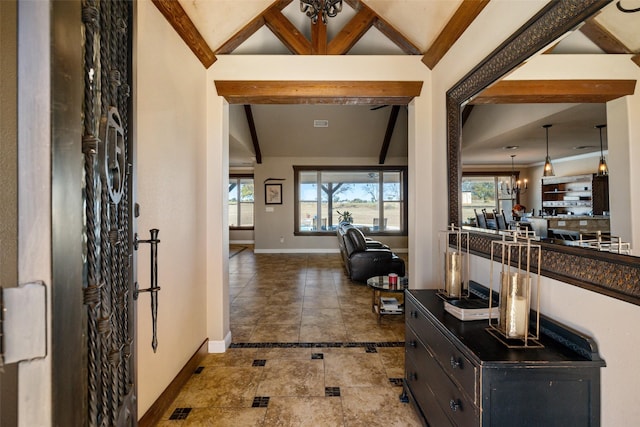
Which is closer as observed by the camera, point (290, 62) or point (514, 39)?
point (514, 39)

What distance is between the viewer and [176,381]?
2057 millimetres

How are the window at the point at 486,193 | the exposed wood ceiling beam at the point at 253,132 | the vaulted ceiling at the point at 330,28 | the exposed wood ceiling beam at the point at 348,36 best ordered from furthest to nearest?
1. the exposed wood ceiling beam at the point at 253,132
2. the exposed wood ceiling beam at the point at 348,36
3. the vaulted ceiling at the point at 330,28
4. the window at the point at 486,193

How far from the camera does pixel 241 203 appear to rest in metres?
10.4

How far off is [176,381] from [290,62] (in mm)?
2681

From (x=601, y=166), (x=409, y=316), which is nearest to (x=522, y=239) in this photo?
(x=601, y=166)

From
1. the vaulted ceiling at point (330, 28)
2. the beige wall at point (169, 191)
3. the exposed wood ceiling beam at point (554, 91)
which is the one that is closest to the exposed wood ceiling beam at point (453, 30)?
the vaulted ceiling at point (330, 28)

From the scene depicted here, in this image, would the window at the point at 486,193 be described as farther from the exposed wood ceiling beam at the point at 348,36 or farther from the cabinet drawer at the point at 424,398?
the exposed wood ceiling beam at the point at 348,36

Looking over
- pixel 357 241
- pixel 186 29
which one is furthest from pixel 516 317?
pixel 357 241

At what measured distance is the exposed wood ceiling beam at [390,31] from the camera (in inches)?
101

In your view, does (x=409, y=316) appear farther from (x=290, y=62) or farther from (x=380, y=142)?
(x=380, y=142)

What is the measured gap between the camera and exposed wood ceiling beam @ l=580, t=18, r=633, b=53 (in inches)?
38.8

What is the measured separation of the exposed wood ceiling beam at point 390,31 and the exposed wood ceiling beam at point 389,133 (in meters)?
3.77

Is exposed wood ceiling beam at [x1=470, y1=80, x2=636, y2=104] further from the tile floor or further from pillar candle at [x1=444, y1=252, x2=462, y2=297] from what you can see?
the tile floor

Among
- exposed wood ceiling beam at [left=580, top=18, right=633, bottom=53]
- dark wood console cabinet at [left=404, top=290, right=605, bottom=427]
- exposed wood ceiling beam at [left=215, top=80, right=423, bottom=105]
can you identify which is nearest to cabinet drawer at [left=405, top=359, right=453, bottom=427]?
dark wood console cabinet at [left=404, top=290, right=605, bottom=427]
